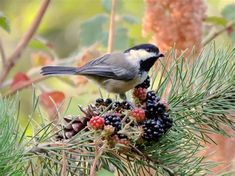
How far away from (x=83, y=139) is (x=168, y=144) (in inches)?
6.1

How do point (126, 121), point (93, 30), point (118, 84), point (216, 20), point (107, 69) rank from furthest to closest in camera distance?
point (93, 30) < point (216, 20) < point (107, 69) < point (118, 84) < point (126, 121)

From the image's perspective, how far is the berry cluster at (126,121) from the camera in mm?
1008

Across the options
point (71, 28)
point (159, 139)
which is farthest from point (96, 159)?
point (71, 28)

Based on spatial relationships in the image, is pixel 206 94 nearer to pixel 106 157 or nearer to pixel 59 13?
pixel 106 157

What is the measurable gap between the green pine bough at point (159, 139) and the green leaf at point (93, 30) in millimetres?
829

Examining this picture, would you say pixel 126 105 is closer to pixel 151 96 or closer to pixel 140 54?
pixel 151 96

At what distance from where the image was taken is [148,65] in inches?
67.4

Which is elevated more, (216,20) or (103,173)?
(216,20)

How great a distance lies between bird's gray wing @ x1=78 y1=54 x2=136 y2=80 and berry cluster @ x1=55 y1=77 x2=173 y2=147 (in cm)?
52

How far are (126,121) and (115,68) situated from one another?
0.68m

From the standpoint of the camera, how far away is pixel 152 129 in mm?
1038

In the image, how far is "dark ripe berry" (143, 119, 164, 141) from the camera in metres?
1.04

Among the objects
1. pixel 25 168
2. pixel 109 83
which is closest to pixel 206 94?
pixel 25 168

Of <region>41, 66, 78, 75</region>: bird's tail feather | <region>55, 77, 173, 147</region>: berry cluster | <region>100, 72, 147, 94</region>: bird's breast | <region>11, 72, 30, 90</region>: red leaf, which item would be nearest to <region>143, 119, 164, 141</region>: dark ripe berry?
<region>55, 77, 173, 147</region>: berry cluster
